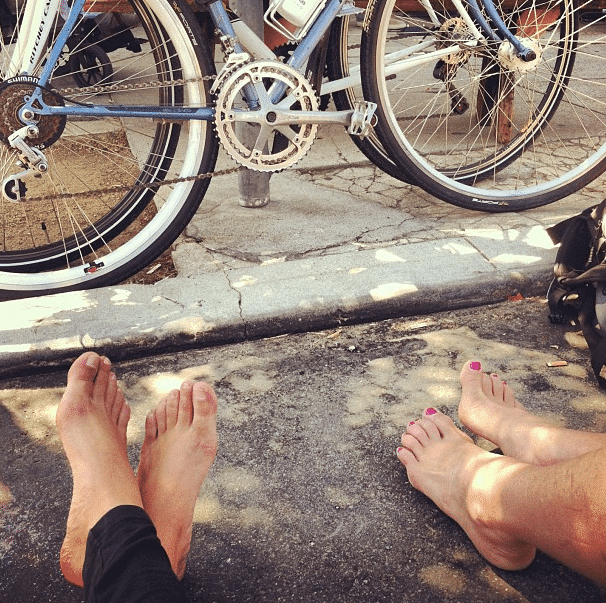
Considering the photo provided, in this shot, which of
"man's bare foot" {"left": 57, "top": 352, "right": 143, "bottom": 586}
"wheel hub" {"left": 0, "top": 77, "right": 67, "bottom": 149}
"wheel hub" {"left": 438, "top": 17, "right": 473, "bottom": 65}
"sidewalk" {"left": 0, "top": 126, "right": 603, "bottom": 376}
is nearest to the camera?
"man's bare foot" {"left": 57, "top": 352, "right": 143, "bottom": 586}

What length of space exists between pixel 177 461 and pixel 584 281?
4.52ft

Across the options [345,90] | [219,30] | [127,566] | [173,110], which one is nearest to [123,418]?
[127,566]

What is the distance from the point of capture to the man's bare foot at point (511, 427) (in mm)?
1829

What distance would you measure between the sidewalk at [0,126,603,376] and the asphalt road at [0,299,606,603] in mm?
68

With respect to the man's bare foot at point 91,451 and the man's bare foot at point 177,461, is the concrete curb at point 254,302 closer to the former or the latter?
the man's bare foot at point 91,451

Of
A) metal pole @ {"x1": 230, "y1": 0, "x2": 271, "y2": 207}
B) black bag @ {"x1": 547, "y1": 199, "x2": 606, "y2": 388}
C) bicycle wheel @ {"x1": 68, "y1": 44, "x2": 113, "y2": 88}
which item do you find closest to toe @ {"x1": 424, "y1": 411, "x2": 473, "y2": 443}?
black bag @ {"x1": 547, "y1": 199, "x2": 606, "y2": 388}

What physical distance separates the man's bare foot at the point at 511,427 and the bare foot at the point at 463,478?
7cm

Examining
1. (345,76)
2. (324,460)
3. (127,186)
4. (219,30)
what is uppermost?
(219,30)

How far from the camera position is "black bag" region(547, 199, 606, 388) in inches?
92.0

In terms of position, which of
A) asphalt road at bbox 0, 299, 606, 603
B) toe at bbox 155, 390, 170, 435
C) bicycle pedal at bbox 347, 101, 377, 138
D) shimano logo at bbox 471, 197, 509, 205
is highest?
bicycle pedal at bbox 347, 101, 377, 138

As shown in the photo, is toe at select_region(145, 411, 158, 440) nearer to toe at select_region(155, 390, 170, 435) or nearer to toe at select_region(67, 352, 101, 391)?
toe at select_region(155, 390, 170, 435)

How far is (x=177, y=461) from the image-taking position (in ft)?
6.19

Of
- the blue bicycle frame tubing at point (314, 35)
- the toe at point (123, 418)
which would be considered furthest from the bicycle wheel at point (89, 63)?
the toe at point (123, 418)

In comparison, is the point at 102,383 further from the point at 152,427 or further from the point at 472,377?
the point at 472,377
